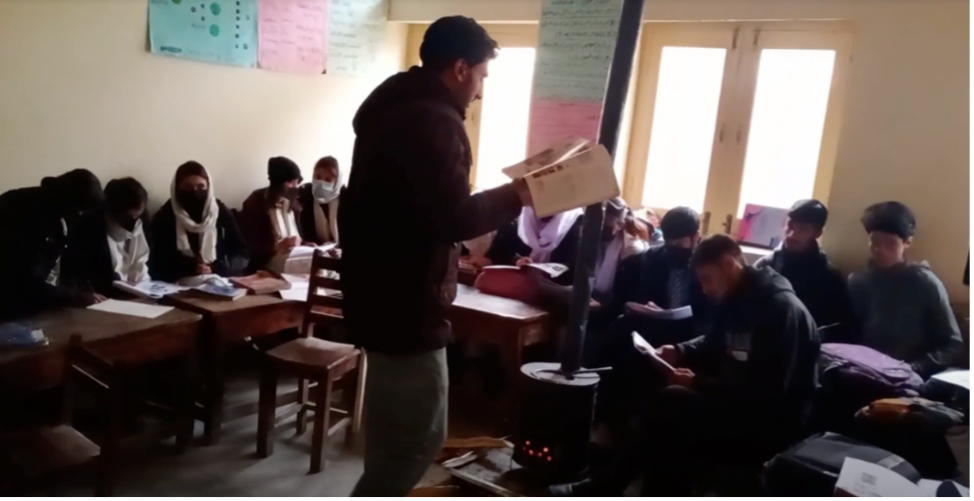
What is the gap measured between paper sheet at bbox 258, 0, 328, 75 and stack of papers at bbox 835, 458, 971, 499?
326 centimetres

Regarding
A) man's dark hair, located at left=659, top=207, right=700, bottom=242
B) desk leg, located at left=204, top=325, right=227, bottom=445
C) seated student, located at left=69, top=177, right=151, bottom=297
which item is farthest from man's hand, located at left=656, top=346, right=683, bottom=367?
seated student, located at left=69, top=177, right=151, bottom=297

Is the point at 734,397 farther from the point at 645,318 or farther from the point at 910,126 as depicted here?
the point at 910,126

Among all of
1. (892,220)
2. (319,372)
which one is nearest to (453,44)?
(319,372)

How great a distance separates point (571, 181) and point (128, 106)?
8.60ft

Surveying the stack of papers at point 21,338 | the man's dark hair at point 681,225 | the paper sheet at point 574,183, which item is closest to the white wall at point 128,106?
the stack of papers at point 21,338

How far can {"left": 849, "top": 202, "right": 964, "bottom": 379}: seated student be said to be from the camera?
2.73m

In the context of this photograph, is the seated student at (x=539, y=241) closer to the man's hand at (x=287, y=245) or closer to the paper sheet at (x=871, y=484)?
the man's hand at (x=287, y=245)

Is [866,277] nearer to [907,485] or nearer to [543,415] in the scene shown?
[907,485]

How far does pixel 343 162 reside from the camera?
4.61 meters

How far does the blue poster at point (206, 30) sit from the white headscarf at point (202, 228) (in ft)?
2.06

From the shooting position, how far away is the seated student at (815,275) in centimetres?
299

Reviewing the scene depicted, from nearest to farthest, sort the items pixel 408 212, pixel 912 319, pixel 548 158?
1. pixel 408 212
2. pixel 548 158
3. pixel 912 319

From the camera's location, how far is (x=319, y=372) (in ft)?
8.82

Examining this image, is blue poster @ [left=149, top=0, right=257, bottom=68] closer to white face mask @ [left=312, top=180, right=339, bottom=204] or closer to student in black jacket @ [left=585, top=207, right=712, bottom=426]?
white face mask @ [left=312, top=180, right=339, bottom=204]
